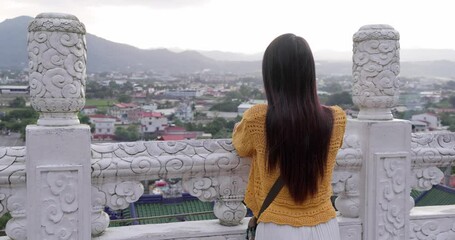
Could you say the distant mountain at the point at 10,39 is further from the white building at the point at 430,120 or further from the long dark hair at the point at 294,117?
the long dark hair at the point at 294,117

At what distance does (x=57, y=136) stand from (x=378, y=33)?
180 centimetres

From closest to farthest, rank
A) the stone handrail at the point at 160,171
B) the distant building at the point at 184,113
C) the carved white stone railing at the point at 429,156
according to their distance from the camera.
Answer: the stone handrail at the point at 160,171, the carved white stone railing at the point at 429,156, the distant building at the point at 184,113

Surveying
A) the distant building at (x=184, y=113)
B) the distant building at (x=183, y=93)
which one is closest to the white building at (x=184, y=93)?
the distant building at (x=183, y=93)

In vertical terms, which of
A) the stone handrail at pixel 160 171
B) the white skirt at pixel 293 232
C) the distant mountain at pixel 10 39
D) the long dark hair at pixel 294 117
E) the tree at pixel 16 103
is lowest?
the tree at pixel 16 103

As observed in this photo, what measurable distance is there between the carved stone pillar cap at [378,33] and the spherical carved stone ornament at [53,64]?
5.08ft

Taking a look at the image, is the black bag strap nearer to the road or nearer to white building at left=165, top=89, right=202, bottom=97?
the road

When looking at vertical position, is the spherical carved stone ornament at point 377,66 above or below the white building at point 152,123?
above

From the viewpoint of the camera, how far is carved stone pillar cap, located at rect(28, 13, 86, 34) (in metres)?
2.33

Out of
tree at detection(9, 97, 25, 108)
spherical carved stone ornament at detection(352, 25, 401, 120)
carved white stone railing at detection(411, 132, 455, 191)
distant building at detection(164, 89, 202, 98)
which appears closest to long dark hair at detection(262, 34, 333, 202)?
spherical carved stone ornament at detection(352, 25, 401, 120)

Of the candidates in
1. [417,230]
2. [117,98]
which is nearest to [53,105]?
[417,230]

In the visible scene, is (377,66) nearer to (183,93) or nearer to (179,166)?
(179,166)

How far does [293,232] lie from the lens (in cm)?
210

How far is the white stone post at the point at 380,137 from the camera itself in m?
2.88

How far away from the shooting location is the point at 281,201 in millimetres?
2115
